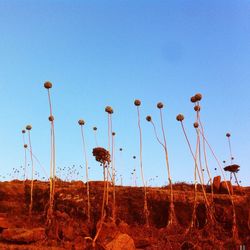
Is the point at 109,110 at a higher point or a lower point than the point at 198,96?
lower

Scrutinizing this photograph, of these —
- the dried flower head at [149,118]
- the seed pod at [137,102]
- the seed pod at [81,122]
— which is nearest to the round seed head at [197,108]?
the dried flower head at [149,118]

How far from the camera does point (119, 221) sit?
11.1 metres

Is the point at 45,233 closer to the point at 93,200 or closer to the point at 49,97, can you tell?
the point at 93,200

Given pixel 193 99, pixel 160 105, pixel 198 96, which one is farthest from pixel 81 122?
pixel 198 96

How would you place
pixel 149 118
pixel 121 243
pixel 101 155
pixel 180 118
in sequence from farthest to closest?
pixel 149 118 → pixel 180 118 → pixel 101 155 → pixel 121 243

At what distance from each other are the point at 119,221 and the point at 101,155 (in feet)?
6.25

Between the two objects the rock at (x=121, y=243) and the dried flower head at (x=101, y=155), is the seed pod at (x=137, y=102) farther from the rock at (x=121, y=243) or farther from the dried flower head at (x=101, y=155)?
the rock at (x=121, y=243)

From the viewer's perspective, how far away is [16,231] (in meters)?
9.50

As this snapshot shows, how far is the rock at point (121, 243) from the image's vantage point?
867 centimetres

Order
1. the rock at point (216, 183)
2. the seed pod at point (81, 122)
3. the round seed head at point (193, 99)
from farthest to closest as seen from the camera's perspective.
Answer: the rock at point (216, 183)
the seed pod at point (81, 122)
the round seed head at point (193, 99)

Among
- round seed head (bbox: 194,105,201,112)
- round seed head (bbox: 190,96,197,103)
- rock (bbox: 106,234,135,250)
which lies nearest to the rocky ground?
rock (bbox: 106,234,135,250)

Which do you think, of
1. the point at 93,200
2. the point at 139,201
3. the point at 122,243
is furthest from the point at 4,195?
the point at 122,243

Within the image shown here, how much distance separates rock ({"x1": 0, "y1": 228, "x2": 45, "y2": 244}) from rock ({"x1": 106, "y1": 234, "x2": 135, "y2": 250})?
167 cm

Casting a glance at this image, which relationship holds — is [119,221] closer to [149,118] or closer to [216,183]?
[149,118]
